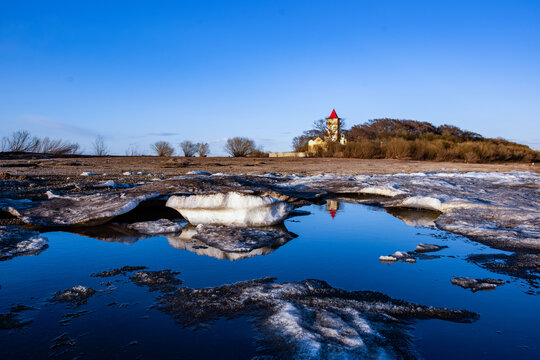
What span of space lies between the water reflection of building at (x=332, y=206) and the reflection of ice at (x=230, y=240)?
1.46 metres

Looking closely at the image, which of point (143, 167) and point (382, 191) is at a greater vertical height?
point (143, 167)

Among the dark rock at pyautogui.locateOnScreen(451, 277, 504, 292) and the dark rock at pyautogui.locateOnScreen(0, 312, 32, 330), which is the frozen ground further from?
the dark rock at pyautogui.locateOnScreen(0, 312, 32, 330)

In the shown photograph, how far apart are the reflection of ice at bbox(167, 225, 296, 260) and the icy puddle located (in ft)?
0.06

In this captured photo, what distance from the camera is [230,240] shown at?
340cm

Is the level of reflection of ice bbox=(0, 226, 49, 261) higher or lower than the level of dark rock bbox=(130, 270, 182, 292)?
higher

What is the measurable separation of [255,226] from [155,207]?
156 cm

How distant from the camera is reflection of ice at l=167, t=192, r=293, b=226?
4.02m

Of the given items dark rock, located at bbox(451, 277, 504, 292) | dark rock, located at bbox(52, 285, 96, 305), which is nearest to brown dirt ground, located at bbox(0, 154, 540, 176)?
dark rock, located at bbox(52, 285, 96, 305)

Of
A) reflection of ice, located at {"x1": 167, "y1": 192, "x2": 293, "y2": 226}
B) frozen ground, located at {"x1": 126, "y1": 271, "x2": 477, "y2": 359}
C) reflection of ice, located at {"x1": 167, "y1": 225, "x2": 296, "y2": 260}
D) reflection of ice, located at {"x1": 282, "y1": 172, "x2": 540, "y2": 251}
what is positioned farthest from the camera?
reflection of ice, located at {"x1": 167, "y1": 192, "x2": 293, "y2": 226}

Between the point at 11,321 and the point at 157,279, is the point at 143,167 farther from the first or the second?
the point at 11,321

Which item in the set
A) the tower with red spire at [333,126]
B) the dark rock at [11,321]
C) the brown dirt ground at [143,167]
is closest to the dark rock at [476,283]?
the dark rock at [11,321]

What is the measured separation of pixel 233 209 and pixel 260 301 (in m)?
1.96

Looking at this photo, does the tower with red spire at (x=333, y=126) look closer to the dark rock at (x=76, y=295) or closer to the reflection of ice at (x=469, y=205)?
the reflection of ice at (x=469, y=205)

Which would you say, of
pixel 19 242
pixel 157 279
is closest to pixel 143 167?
pixel 19 242
